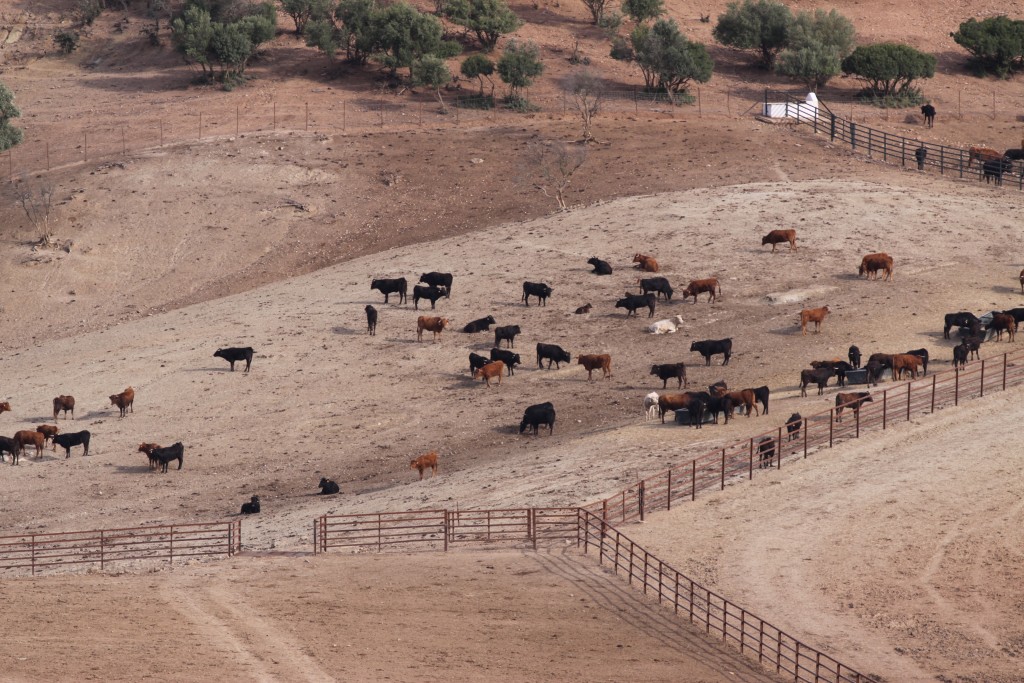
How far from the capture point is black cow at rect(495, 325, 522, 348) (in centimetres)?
4925

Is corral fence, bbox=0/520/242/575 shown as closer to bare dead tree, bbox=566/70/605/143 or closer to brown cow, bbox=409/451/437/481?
brown cow, bbox=409/451/437/481

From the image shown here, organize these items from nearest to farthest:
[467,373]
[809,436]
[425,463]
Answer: [809,436] → [425,463] → [467,373]

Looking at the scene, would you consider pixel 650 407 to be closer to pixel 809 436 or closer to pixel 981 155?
pixel 809 436

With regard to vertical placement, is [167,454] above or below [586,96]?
below

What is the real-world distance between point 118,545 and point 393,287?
19.9 metres

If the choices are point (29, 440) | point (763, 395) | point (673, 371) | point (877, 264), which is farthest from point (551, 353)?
point (29, 440)

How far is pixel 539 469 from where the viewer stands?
128 feet

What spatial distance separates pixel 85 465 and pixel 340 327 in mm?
11280

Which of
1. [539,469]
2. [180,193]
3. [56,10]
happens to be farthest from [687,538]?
[56,10]

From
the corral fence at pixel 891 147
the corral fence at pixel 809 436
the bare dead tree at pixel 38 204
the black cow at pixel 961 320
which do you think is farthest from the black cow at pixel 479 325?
the corral fence at pixel 891 147

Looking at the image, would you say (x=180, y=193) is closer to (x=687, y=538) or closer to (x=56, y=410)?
(x=56, y=410)

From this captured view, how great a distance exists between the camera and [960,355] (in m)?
44.2

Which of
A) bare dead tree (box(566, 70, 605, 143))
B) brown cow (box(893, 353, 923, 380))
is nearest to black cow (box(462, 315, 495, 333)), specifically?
brown cow (box(893, 353, 923, 380))

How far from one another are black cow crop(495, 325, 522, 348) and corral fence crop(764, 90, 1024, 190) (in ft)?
80.9
